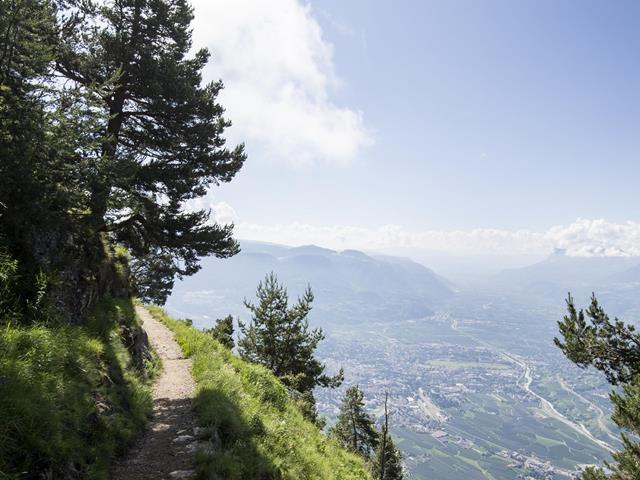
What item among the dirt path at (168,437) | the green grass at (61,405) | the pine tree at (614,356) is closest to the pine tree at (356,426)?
the pine tree at (614,356)

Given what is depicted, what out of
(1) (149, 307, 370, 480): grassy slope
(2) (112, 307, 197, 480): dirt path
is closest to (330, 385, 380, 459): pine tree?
(1) (149, 307, 370, 480): grassy slope

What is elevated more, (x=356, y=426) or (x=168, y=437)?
(x=168, y=437)

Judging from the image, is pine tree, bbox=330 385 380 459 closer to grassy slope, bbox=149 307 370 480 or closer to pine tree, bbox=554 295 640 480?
grassy slope, bbox=149 307 370 480

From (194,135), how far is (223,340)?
56.7 feet

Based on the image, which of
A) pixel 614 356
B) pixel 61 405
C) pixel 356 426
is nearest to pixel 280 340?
pixel 356 426

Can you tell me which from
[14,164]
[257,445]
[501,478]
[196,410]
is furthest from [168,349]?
[501,478]

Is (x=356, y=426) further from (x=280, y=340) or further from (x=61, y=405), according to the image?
(x=61, y=405)

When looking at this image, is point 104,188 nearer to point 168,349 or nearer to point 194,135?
point 194,135

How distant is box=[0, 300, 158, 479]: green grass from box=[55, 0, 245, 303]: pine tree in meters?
6.69

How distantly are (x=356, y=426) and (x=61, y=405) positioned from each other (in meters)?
34.6

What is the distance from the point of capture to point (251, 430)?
9.30 metres

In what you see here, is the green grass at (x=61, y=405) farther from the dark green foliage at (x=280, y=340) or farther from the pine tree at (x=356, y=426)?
the pine tree at (x=356, y=426)

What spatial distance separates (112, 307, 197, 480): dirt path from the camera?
6941 millimetres

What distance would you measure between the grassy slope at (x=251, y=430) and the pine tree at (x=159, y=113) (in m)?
5.30
